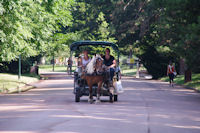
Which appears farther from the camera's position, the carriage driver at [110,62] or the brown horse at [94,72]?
the carriage driver at [110,62]

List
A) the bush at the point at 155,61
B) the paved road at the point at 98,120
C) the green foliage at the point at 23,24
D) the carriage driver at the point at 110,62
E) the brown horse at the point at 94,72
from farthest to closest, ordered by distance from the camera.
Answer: the bush at the point at 155,61, the green foliage at the point at 23,24, the carriage driver at the point at 110,62, the brown horse at the point at 94,72, the paved road at the point at 98,120

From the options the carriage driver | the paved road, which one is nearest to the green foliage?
the carriage driver

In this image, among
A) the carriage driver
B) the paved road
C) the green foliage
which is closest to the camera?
the paved road

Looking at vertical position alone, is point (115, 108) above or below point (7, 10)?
below

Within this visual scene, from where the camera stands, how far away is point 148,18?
153 feet

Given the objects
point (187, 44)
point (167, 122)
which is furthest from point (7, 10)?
point (167, 122)

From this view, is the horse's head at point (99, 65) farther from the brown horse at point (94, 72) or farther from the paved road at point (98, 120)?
the paved road at point (98, 120)

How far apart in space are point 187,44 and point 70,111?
25.3 feet

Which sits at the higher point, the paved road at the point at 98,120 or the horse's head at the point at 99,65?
the horse's head at the point at 99,65

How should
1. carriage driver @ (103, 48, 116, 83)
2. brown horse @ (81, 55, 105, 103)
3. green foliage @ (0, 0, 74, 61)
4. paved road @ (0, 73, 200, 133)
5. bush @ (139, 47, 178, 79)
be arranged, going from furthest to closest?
bush @ (139, 47, 178, 79), green foliage @ (0, 0, 74, 61), carriage driver @ (103, 48, 116, 83), brown horse @ (81, 55, 105, 103), paved road @ (0, 73, 200, 133)

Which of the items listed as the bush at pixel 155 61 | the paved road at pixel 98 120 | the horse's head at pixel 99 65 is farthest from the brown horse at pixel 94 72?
the bush at pixel 155 61

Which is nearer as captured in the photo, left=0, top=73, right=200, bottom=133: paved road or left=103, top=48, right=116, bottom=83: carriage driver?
left=0, top=73, right=200, bottom=133: paved road

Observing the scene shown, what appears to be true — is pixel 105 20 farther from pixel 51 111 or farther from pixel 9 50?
pixel 51 111

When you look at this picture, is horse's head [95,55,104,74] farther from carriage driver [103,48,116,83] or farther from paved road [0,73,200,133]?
paved road [0,73,200,133]
